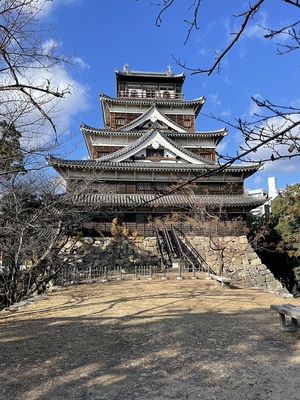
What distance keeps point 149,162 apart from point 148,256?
6627 millimetres

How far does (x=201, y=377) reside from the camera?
12.5 ft

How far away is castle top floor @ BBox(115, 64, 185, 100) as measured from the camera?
94.4 feet

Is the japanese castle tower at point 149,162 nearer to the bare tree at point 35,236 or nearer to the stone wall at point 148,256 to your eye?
the stone wall at point 148,256

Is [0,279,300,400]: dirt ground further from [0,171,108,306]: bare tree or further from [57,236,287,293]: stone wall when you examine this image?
[57,236,287,293]: stone wall

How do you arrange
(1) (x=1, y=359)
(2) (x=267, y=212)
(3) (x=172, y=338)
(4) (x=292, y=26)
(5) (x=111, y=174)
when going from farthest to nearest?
1. (2) (x=267, y=212)
2. (5) (x=111, y=174)
3. (3) (x=172, y=338)
4. (1) (x=1, y=359)
5. (4) (x=292, y=26)

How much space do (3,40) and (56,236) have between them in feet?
30.1

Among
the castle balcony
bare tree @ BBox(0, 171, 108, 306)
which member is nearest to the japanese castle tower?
the castle balcony

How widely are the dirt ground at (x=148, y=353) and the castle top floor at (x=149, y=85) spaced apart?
2357 centimetres

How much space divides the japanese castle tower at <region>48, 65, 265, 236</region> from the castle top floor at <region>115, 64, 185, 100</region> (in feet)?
0.25

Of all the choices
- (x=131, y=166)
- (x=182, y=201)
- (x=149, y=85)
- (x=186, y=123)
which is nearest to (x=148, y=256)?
(x=182, y=201)

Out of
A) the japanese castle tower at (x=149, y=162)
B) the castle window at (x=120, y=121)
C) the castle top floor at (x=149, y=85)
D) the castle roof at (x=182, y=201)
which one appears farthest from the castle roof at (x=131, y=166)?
the castle top floor at (x=149, y=85)

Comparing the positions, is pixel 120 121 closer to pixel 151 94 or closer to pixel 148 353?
pixel 151 94

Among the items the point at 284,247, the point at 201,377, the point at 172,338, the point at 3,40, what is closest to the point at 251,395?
the point at 201,377

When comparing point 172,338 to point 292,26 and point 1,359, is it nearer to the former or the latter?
point 1,359
